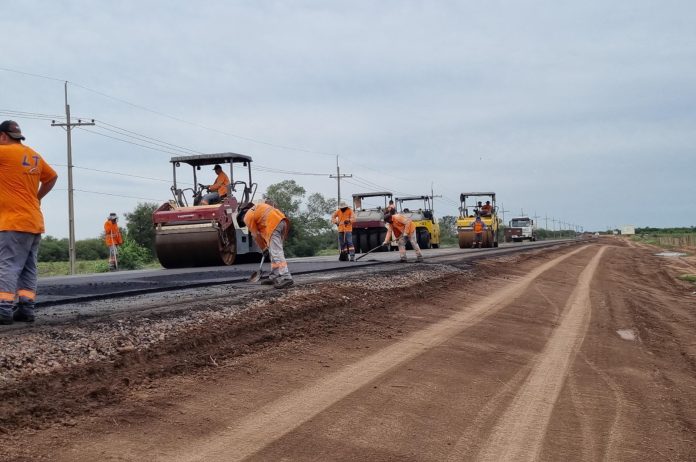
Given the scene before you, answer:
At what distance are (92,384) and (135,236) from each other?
40408 millimetres

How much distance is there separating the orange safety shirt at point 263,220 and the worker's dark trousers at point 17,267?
4009 millimetres

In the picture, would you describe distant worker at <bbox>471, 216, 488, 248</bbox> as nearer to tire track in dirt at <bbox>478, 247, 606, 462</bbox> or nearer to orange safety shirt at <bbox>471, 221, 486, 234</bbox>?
orange safety shirt at <bbox>471, 221, 486, 234</bbox>

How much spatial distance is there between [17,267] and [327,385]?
2.93m

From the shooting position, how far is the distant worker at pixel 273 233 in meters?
9.74

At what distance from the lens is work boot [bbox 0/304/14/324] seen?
19.3ft

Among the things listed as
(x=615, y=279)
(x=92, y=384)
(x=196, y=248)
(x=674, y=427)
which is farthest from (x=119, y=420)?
(x=615, y=279)

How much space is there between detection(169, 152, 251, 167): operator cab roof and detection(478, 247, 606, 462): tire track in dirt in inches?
382

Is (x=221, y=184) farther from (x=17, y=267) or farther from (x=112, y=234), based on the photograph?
(x=17, y=267)

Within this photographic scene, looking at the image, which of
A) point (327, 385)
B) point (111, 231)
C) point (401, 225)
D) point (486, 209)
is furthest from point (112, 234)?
point (486, 209)

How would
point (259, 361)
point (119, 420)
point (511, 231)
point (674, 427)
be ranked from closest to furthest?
point (119, 420) < point (674, 427) < point (259, 361) < point (511, 231)

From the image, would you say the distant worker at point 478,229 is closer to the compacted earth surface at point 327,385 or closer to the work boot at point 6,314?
the compacted earth surface at point 327,385

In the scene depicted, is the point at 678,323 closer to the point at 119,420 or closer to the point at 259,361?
the point at 259,361

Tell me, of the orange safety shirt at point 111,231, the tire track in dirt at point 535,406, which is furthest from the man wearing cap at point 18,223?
the orange safety shirt at point 111,231

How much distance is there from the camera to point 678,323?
432 inches
